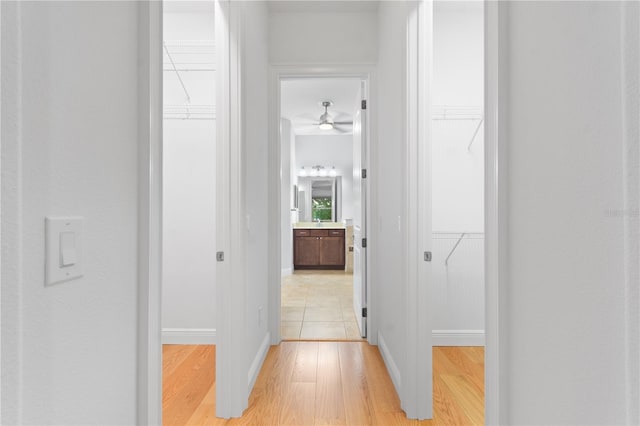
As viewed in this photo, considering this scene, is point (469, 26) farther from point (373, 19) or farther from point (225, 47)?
point (225, 47)

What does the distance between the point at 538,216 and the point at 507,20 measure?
49 centimetres

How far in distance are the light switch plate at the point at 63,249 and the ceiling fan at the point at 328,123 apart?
186 inches

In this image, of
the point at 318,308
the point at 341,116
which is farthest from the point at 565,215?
the point at 341,116

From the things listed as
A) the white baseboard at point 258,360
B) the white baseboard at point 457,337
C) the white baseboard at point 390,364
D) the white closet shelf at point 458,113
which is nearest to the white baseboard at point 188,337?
the white baseboard at point 258,360

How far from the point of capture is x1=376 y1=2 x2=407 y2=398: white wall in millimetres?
2025

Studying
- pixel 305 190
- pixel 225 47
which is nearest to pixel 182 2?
pixel 225 47

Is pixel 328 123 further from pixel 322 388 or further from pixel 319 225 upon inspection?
pixel 322 388

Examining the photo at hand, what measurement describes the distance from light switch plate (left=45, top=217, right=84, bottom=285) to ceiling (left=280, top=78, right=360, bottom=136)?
3.33 m

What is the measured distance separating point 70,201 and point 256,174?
5.90 feet

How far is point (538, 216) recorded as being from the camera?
2.49 feet

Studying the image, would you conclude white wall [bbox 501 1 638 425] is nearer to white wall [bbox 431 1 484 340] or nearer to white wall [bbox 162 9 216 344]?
white wall [bbox 431 1 484 340]

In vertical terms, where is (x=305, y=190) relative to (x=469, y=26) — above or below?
below

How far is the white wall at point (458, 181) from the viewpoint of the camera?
2820 millimetres

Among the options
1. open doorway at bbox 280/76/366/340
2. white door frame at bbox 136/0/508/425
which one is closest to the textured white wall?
open doorway at bbox 280/76/366/340
